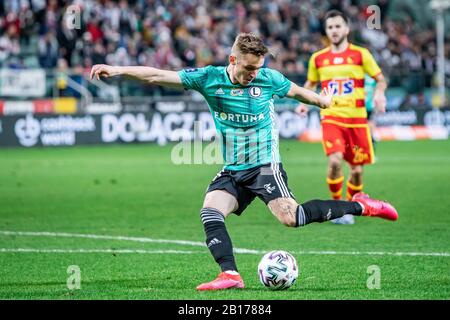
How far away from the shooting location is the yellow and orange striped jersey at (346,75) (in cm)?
1249

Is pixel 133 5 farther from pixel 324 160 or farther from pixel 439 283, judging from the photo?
pixel 439 283

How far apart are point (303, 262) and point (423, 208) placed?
16.3ft

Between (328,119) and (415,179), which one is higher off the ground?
(328,119)

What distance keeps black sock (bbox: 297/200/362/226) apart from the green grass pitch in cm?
51

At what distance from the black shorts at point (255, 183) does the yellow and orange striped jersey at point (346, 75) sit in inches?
175

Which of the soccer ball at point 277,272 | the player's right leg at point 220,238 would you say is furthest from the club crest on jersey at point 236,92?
the soccer ball at point 277,272

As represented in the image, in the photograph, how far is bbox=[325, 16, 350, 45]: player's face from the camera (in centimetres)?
1227

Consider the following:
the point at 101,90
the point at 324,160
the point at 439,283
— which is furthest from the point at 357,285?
the point at 101,90

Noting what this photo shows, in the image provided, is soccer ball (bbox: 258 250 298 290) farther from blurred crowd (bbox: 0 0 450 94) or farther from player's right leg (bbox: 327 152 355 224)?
blurred crowd (bbox: 0 0 450 94)

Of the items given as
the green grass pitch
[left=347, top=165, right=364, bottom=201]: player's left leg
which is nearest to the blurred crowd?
the green grass pitch

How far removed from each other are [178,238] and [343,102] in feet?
10.1

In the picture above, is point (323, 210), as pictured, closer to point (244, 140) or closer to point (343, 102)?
point (244, 140)

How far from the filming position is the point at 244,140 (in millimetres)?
8219

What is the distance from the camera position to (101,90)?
92.8ft
